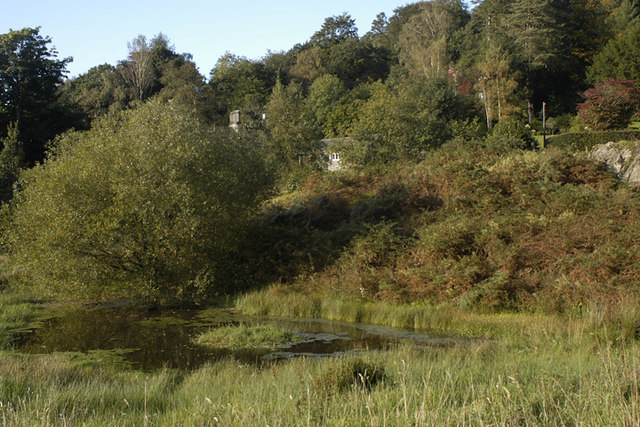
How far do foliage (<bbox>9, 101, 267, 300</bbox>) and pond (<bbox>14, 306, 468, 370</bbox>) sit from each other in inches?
39.2

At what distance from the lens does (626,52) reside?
47.1m

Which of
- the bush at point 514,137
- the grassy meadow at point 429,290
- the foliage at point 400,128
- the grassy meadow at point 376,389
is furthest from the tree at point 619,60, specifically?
the grassy meadow at point 376,389

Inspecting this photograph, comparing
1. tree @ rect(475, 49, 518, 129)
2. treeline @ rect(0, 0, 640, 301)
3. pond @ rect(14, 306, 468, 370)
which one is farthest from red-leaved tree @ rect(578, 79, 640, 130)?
pond @ rect(14, 306, 468, 370)

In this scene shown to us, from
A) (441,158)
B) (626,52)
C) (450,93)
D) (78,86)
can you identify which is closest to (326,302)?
(441,158)

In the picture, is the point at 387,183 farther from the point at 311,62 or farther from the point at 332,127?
the point at 311,62

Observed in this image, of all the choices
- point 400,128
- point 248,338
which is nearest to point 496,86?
point 400,128

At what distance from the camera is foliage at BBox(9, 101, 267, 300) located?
18922 millimetres

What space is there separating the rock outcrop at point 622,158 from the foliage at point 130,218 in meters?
15.8

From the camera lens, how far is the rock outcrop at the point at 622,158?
2231cm

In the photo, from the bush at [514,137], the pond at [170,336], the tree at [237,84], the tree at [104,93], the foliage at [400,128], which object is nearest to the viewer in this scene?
the pond at [170,336]

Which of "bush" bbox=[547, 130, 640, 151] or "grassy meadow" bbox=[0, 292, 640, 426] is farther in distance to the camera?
"bush" bbox=[547, 130, 640, 151]

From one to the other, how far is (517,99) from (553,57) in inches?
270

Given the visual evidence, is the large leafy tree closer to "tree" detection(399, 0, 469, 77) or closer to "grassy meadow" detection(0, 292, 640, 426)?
"grassy meadow" detection(0, 292, 640, 426)

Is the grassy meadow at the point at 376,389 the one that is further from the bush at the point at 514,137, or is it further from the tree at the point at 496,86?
the tree at the point at 496,86
